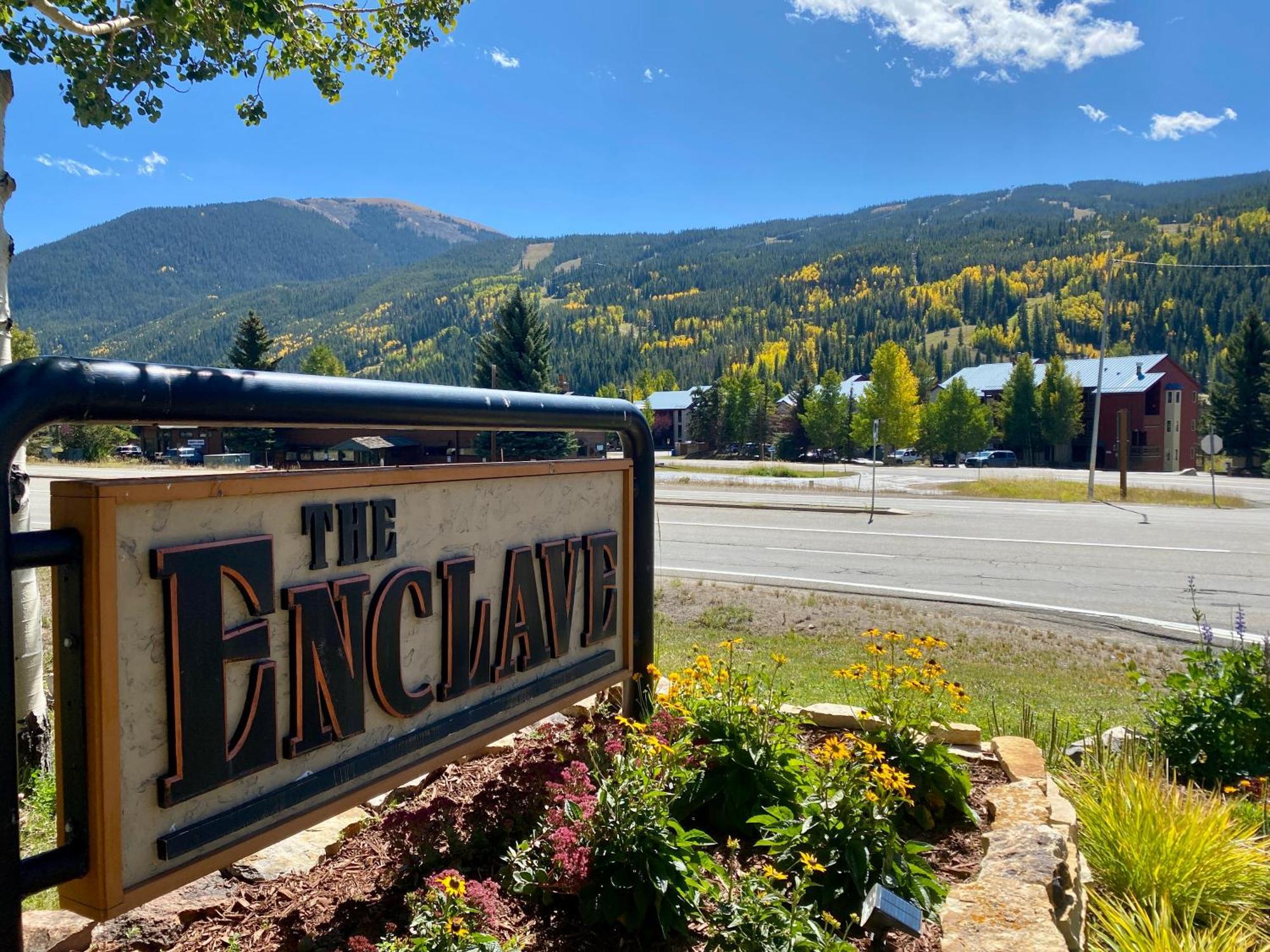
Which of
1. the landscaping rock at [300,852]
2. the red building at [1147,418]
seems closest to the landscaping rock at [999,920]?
the landscaping rock at [300,852]

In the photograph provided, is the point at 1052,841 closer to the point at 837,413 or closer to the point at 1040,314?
the point at 837,413

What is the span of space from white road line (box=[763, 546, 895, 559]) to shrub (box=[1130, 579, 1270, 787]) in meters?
10.8

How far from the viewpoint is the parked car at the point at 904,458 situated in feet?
239

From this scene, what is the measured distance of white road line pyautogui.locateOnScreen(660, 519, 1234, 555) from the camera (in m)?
16.6

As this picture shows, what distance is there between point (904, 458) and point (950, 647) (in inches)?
2953

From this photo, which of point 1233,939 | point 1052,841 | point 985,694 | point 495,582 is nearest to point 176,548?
point 495,582

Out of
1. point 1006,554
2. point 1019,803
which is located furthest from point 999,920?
point 1006,554

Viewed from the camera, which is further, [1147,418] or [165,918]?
[1147,418]

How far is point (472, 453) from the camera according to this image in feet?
11.5

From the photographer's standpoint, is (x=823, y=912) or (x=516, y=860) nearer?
(x=823, y=912)

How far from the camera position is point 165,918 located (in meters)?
2.60

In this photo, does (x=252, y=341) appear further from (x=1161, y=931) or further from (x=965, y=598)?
(x=1161, y=931)

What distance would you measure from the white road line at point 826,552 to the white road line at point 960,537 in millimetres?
2450

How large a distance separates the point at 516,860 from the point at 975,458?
7106 centimetres
